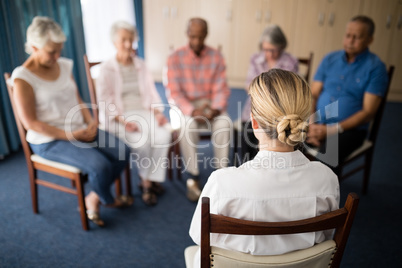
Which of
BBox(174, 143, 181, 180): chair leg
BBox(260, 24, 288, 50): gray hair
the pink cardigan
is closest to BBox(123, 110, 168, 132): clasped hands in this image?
the pink cardigan

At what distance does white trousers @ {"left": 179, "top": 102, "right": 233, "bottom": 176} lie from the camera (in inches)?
94.0

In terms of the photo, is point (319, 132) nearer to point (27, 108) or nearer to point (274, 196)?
point (274, 196)

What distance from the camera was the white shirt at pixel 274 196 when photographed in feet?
2.94

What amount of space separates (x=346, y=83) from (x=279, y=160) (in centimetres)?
148

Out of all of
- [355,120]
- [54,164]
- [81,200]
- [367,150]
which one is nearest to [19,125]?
[54,164]

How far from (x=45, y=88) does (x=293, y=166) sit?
151cm

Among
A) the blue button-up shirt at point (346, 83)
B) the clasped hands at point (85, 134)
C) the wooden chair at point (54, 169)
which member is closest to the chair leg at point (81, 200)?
the wooden chair at point (54, 169)

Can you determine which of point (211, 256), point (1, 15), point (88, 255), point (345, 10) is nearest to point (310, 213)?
point (211, 256)

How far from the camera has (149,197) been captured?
228 centimetres

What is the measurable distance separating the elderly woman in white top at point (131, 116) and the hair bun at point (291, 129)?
4.64 ft

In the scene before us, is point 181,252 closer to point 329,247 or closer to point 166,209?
point 166,209

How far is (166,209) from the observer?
2.22m

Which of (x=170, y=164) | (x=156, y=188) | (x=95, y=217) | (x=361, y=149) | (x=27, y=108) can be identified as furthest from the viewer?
(x=170, y=164)

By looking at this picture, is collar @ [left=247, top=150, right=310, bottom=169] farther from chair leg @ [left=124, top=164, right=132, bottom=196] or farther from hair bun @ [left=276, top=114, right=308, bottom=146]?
chair leg @ [left=124, top=164, right=132, bottom=196]
